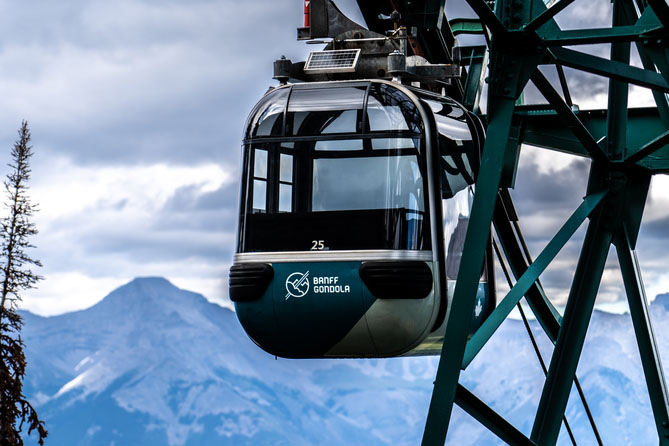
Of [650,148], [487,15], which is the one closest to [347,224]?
[487,15]

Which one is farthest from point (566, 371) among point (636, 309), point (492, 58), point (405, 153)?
point (492, 58)

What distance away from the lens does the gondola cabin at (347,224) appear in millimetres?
9961

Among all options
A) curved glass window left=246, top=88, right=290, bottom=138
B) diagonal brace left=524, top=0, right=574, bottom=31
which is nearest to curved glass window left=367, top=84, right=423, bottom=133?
curved glass window left=246, top=88, right=290, bottom=138

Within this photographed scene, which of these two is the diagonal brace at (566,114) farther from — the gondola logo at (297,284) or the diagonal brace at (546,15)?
the gondola logo at (297,284)

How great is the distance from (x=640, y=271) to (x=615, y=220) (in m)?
0.87

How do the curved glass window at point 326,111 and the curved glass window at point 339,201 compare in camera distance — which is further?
the curved glass window at point 326,111

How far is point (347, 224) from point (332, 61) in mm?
1966

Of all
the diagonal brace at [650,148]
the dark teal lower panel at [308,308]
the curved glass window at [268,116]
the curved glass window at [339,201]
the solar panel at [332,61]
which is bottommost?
the dark teal lower panel at [308,308]

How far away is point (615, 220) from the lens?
466 inches

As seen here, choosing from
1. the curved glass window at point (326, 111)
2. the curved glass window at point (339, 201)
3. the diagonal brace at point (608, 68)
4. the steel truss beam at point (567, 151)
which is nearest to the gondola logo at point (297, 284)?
the curved glass window at point (339, 201)

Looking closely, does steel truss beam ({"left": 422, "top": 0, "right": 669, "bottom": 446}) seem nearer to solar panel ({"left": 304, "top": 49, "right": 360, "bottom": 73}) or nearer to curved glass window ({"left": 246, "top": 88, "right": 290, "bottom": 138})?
solar panel ({"left": 304, "top": 49, "right": 360, "bottom": 73})

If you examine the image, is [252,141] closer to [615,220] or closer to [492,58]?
[492,58]

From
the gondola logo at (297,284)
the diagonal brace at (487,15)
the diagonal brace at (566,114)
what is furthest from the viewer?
the gondola logo at (297,284)

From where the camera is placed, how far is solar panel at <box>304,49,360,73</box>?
11.1m
